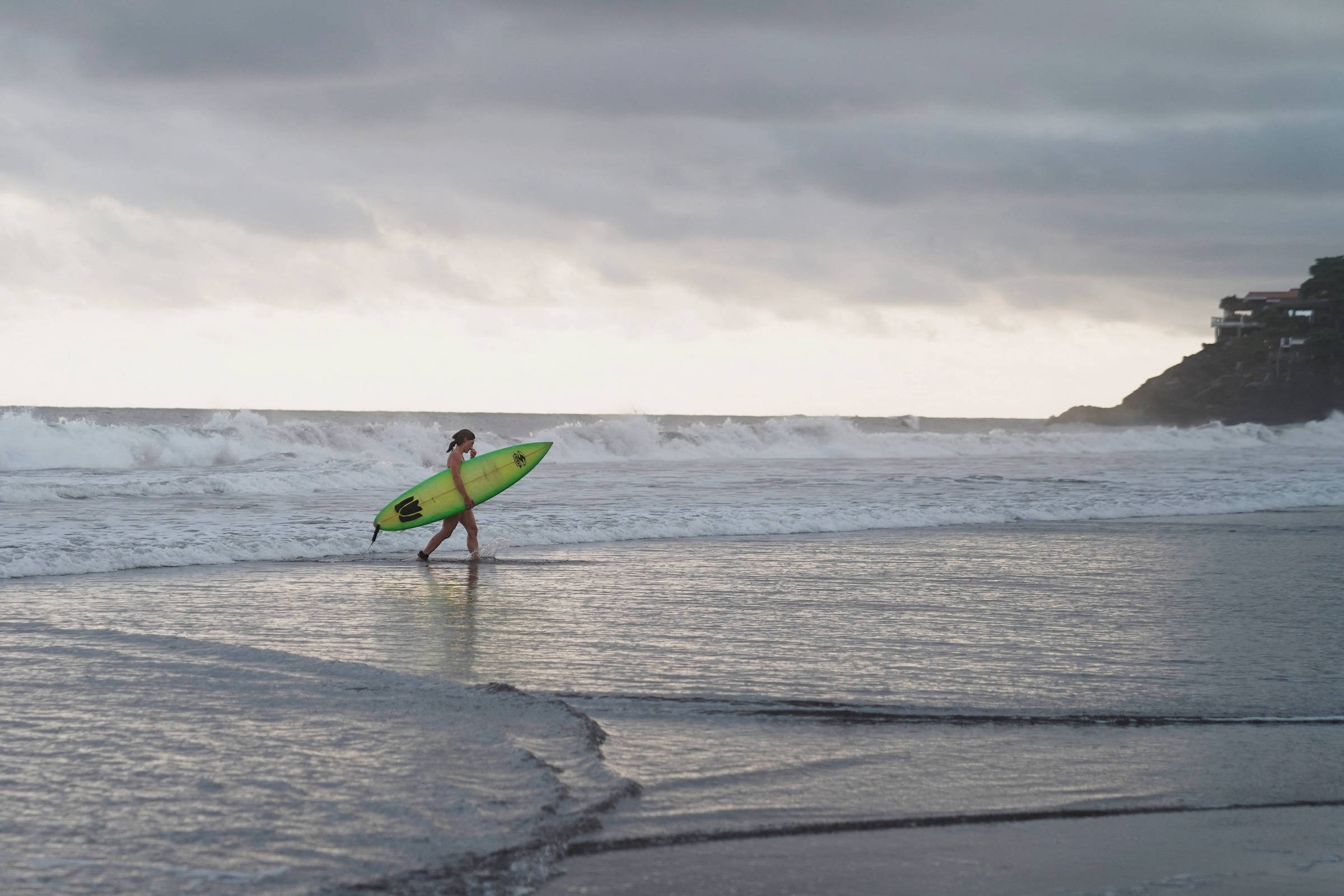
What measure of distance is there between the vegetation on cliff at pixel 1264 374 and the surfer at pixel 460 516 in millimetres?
77987

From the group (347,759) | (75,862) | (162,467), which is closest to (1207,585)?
(347,759)

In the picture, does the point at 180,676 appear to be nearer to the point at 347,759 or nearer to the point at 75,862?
the point at 347,759

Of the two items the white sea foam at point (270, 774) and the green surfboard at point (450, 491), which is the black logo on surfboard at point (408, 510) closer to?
the green surfboard at point (450, 491)

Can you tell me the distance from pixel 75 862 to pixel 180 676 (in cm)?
279

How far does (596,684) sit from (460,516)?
7166 millimetres

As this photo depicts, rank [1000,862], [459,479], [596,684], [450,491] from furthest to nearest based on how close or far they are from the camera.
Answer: [450,491]
[459,479]
[596,684]
[1000,862]

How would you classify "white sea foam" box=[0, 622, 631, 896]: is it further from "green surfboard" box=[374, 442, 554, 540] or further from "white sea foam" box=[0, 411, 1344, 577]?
"green surfboard" box=[374, 442, 554, 540]

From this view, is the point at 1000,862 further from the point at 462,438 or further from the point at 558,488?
the point at 558,488

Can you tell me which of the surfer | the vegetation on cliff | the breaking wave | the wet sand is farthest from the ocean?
the vegetation on cliff

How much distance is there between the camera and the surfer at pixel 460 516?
12656 mm

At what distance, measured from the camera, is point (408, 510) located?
13.5m

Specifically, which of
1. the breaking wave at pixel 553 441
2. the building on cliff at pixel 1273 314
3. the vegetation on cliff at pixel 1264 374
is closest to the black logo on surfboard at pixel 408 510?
the breaking wave at pixel 553 441

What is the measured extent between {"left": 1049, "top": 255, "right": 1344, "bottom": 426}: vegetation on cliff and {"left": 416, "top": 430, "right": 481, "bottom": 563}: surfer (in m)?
78.0

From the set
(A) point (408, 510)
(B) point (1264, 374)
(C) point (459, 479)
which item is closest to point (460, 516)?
(C) point (459, 479)
